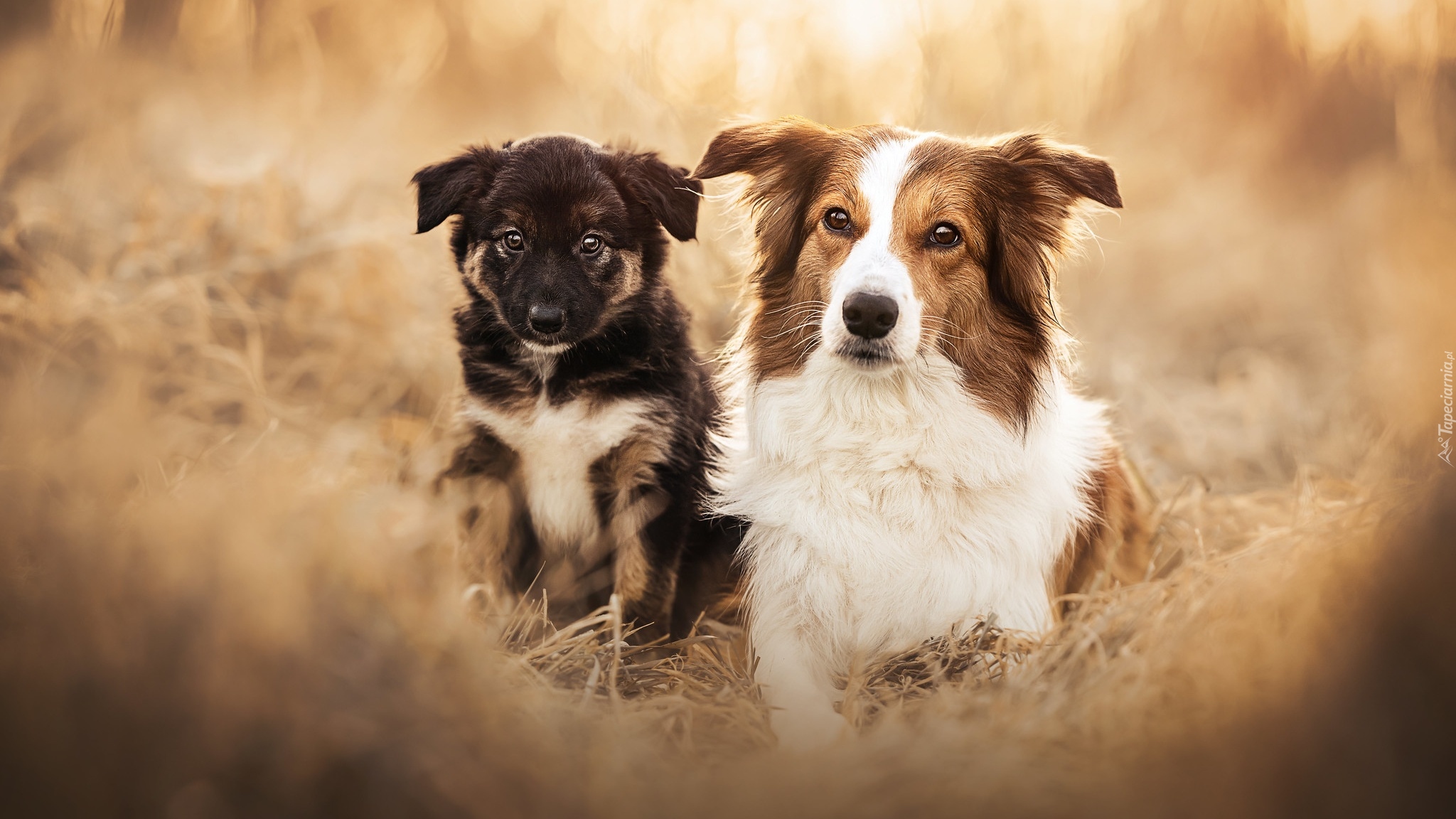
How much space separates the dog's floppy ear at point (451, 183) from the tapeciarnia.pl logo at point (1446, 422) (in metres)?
2.68

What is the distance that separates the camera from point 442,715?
1.69 m

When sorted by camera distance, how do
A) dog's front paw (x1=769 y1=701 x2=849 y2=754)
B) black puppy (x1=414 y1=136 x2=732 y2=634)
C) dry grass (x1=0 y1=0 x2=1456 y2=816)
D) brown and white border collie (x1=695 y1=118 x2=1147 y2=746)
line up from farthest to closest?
black puppy (x1=414 y1=136 x2=732 y2=634)
brown and white border collie (x1=695 y1=118 x2=1147 y2=746)
dog's front paw (x1=769 y1=701 x2=849 y2=754)
dry grass (x1=0 y1=0 x2=1456 y2=816)

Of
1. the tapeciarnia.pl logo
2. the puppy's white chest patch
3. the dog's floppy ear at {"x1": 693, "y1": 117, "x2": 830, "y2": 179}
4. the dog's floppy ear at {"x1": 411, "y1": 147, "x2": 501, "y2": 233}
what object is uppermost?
the dog's floppy ear at {"x1": 693, "y1": 117, "x2": 830, "y2": 179}

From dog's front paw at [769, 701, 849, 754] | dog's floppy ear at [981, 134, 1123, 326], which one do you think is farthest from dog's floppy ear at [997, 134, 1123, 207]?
dog's front paw at [769, 701, 849, 754]

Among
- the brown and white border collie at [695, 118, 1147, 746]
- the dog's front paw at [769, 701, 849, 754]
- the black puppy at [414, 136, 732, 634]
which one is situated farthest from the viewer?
the black puppy at [414, 136, 732, 634]

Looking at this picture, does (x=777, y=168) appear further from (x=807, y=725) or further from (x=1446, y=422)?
(x=1446, y=422)

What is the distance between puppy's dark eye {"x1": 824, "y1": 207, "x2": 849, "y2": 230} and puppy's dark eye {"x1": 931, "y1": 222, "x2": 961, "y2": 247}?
0.22 meters

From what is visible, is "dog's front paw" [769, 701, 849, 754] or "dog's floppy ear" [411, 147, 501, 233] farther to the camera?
"dog's floppy ear" [411, 147, 501, 233]

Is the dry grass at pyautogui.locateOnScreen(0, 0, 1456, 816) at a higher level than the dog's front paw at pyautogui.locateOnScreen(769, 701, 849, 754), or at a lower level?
higher

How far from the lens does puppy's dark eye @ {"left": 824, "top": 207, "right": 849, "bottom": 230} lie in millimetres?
2475

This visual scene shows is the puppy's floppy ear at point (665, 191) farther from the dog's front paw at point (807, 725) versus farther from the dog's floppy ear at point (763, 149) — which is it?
the dog's front paw at point (807, 725)

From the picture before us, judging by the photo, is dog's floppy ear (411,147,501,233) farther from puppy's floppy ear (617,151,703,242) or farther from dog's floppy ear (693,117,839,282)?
dog's floppy ear (693,117,839,282)

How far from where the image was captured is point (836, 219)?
249cm

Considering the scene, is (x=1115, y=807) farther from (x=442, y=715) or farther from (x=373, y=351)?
(x=373, y=351)
